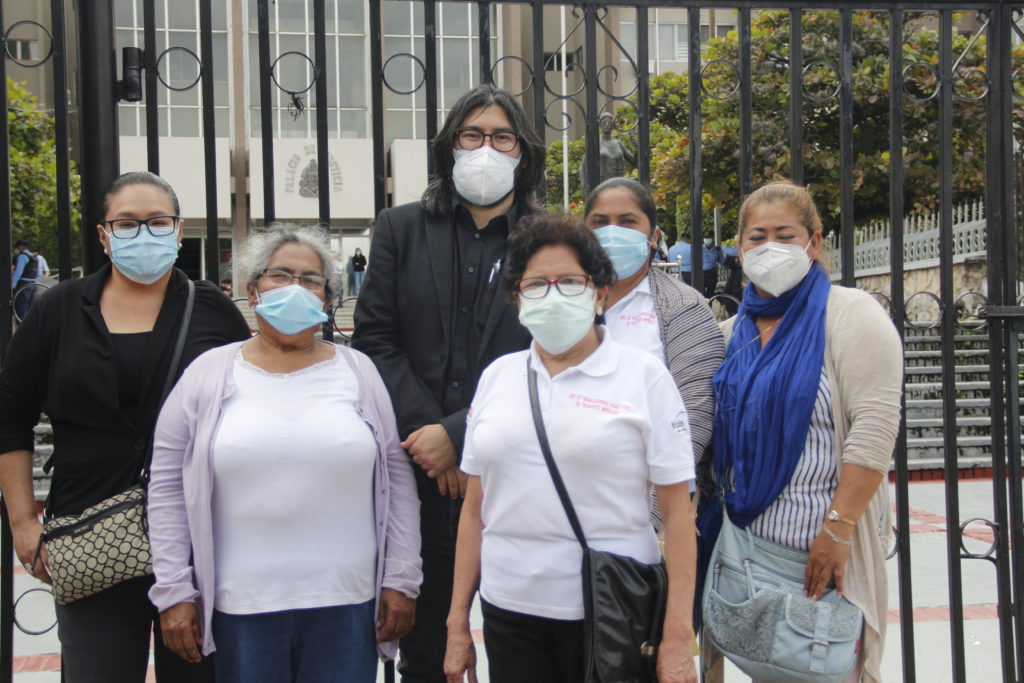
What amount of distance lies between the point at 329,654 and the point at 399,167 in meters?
24.6

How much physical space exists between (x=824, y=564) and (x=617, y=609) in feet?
2.29

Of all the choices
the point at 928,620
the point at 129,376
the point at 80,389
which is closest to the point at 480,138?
the point at 129,376

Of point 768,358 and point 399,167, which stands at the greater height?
point 399,167

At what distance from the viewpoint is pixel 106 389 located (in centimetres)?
254

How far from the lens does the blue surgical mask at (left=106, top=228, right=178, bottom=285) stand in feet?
8.70

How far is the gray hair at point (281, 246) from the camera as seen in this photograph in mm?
2643

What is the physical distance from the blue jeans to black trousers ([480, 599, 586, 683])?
402 mm

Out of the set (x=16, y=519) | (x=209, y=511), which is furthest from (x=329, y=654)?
(x=16, y=519)

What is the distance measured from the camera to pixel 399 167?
86.1ft

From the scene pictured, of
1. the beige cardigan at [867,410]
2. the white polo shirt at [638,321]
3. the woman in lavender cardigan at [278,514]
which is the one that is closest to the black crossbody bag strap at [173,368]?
the woman in lavender cardigan at [278,514]

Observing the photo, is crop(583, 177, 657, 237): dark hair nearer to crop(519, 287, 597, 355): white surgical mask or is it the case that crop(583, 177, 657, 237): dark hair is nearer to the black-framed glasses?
crop(519, 287, 597, 355): white surgical mask

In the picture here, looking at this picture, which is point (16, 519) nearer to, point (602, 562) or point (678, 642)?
point (602, 562)

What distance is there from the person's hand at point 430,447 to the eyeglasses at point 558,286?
0.51 meters

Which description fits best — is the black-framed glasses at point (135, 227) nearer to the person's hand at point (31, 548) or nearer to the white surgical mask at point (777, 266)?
the person's hand at point (31, 548)
